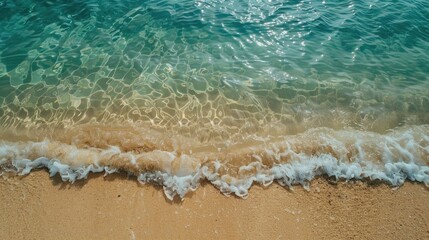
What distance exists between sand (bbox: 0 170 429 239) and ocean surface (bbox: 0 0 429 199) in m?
0.20

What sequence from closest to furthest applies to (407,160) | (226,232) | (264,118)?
(226,232)
(407,160)
(264,118)

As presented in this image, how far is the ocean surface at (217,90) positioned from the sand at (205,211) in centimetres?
20

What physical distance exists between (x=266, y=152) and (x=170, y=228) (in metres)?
1.92

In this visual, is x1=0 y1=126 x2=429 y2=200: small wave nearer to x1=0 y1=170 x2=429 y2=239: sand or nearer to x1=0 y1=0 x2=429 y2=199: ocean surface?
x1=0 y1=0 x2=429 y2=199: ocean surface

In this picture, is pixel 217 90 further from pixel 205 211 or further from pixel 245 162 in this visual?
pixel 205 211

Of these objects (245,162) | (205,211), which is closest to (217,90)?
(245,162)

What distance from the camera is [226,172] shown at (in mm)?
4402

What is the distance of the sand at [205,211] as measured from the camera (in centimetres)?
373

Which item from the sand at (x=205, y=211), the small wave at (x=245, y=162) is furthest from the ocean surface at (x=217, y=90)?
the sand at (x=205, y=211)

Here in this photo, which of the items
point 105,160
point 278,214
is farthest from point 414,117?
point 105,160

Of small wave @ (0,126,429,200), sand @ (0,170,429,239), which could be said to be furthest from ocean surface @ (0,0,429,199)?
sand @ (0,170,429,239)

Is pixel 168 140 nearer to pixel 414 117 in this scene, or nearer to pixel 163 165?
pixel 163 165

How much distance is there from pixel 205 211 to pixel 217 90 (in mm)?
2615

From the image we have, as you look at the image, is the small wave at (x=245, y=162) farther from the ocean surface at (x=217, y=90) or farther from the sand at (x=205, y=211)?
the sand at (x=205, y=211)
